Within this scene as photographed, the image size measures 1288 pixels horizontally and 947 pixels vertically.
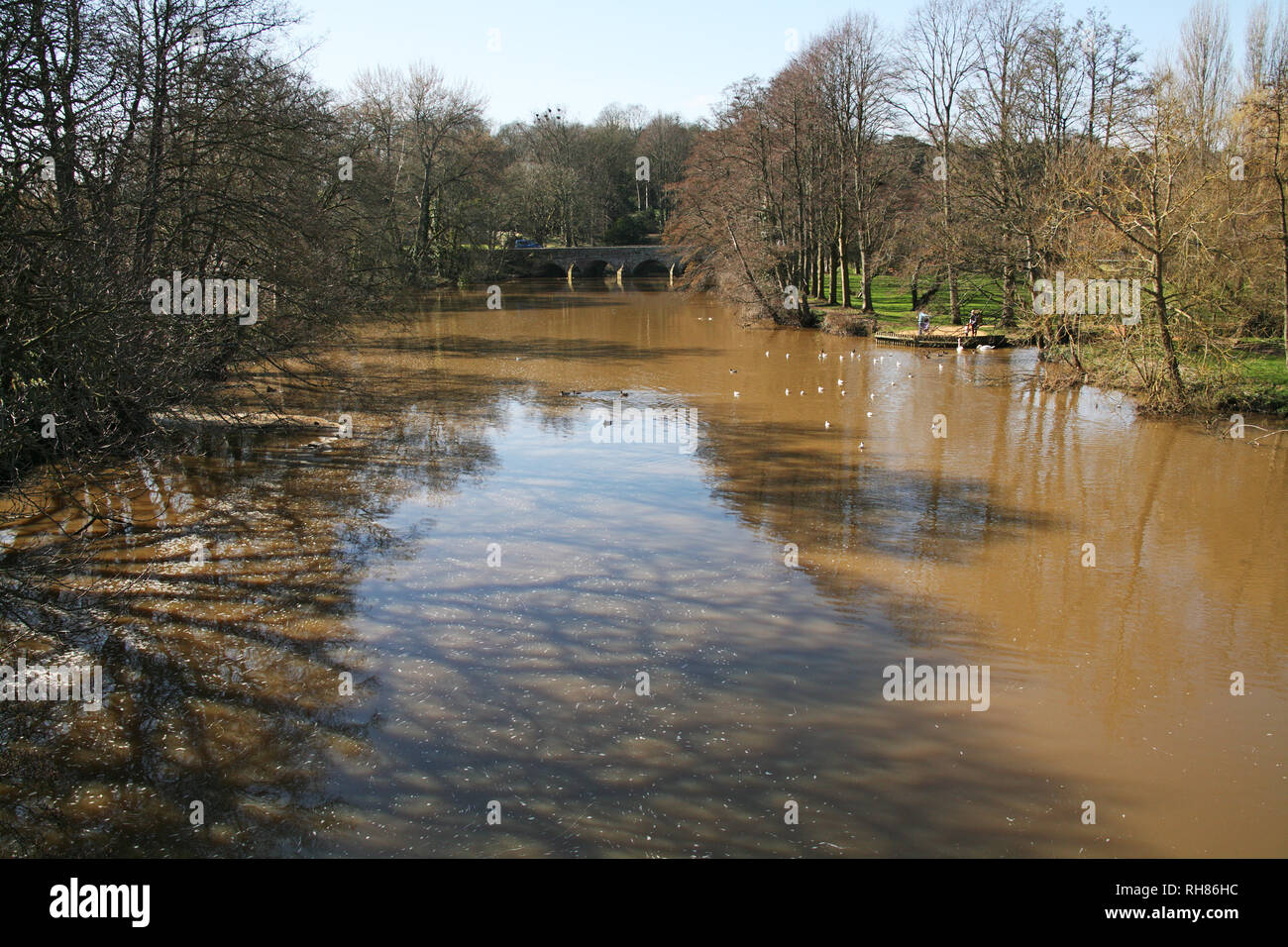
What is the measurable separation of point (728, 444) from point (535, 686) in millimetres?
9677

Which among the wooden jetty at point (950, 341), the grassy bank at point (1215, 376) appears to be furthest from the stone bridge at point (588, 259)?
the grassy bank at point (1215, 376)

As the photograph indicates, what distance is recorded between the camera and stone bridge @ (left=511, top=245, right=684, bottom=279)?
59.0 meters

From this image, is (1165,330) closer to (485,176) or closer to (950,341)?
(950,341)

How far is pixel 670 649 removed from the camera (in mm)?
8703

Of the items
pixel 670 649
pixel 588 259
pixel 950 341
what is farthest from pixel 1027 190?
pixel 588 259

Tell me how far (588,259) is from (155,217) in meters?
50.5

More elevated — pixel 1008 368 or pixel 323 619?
pixel 1008 368

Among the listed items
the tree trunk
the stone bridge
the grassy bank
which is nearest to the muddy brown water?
the tree trunk

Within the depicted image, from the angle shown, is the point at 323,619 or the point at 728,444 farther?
the point at 728,444

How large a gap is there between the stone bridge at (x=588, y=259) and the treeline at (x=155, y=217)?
35.8 metres

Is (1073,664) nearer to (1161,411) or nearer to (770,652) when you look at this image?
(770,652)

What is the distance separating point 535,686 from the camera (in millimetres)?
7965

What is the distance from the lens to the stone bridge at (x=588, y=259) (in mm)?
59000
